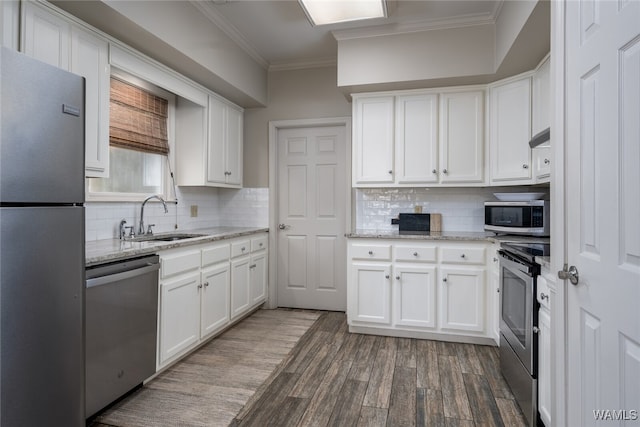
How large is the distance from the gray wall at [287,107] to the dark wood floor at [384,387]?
6.88 feet

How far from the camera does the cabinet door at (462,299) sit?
306cm

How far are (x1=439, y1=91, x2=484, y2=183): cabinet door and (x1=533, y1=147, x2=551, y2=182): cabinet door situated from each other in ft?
1.52

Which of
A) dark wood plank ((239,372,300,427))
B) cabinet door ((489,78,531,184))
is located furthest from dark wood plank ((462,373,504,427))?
cabinet door ((489,78,531,184))

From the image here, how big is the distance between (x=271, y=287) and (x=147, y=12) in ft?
9.37

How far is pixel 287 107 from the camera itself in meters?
4.14

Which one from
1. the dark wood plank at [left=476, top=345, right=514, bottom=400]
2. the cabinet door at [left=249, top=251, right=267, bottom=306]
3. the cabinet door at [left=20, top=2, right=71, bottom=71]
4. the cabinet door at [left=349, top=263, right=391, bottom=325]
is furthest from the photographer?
the cabinet door at [left=249, top=251, right=267, bottom=306]

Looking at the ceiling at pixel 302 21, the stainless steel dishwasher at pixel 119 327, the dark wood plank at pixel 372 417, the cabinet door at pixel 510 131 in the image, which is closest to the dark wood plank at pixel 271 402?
the dark wood plank at pixel 372 417

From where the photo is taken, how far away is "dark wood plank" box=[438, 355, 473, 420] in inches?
80.6

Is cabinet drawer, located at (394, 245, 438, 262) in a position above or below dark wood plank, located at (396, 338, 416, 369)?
above

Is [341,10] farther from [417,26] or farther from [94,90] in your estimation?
[94,90]

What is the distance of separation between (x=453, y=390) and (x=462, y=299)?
96 centimetres

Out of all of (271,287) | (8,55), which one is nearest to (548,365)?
(8,55)

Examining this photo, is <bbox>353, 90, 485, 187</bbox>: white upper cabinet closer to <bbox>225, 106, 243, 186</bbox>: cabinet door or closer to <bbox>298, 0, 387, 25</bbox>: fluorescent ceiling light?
<bbox>298, 0, 387, 25</bbox>: fluorescent ceiling light

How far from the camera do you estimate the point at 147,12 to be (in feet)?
7.55
